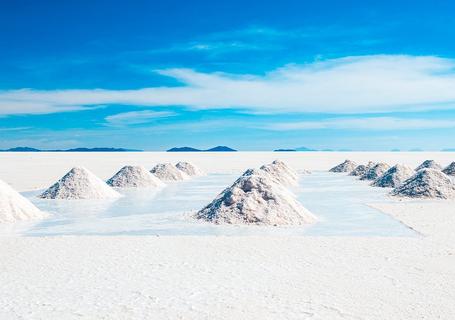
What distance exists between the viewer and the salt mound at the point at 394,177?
20453 millimetres

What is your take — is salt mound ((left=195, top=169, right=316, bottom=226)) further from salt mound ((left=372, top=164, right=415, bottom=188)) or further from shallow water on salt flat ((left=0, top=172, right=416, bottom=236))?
salt mound ((left=372, top=164, right=415, bottom=188))

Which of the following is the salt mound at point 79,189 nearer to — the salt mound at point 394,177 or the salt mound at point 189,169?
the salt mound at point 394,177

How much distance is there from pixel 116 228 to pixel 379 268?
532 cm

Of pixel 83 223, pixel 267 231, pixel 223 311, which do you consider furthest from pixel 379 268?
pixel 83 223

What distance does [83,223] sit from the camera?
10.8 meters

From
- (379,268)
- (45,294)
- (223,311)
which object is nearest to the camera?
(223,311)

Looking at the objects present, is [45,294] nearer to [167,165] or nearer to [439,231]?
[439,231]

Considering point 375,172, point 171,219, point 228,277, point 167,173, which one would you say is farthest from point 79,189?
point 375,172

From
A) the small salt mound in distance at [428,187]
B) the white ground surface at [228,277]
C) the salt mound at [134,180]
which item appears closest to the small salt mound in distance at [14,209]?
the white ground surface at [228,277]

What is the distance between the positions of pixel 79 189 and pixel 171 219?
5.76m

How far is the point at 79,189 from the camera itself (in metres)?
16.0

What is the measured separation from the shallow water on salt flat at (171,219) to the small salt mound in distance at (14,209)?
1.42 ft

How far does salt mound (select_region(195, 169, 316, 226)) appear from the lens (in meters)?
10.8

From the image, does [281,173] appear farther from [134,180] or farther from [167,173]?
[134,180]
